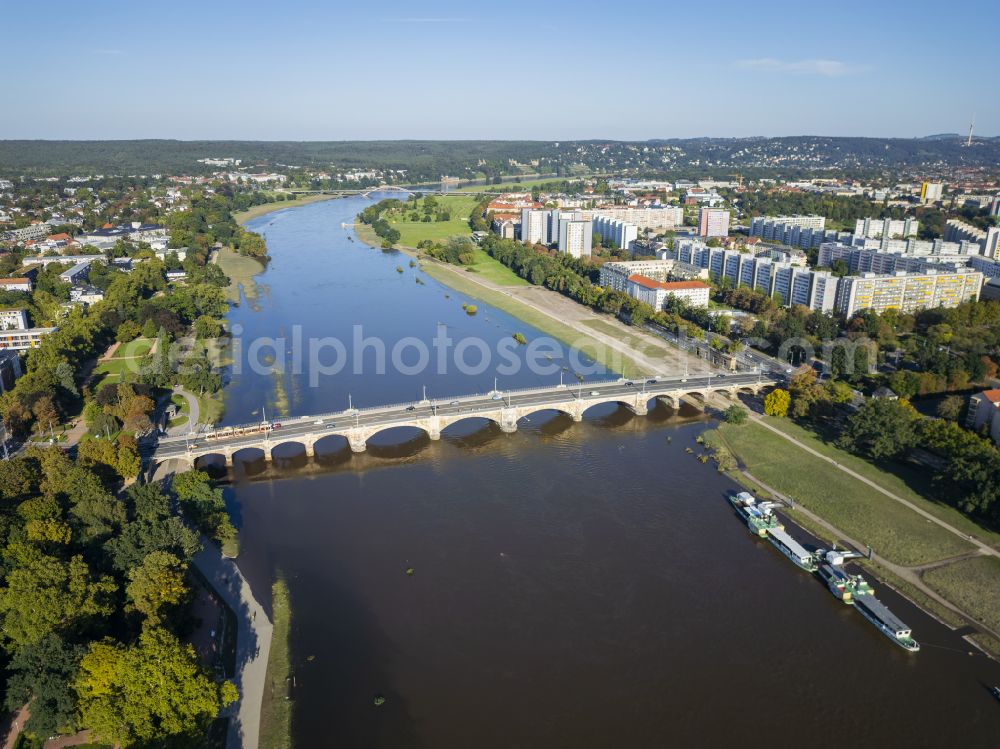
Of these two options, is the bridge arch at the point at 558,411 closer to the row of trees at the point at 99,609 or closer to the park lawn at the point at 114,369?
the row of trees at the point at 99,609

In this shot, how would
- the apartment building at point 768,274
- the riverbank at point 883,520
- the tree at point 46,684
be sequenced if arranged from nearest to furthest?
the tree at point 46,684, the riverbank at point 883,520, the apartment building at point 768,274

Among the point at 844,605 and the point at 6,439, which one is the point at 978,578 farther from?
the point at 6,439

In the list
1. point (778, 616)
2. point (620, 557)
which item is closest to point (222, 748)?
point (620, 557)

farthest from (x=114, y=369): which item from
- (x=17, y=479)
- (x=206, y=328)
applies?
(x=17, y=479)

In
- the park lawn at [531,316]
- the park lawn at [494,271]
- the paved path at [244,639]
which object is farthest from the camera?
the park lawn at [494,271]

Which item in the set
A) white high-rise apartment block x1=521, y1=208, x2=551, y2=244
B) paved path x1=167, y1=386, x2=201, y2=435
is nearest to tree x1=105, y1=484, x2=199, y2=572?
paved path x1=167, y1=386, x2=201, y2=435

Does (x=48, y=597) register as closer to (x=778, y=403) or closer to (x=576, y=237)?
(x=778, y=403)

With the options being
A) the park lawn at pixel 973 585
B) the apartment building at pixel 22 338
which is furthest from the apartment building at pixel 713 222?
the apartment building at pixel 22 338
